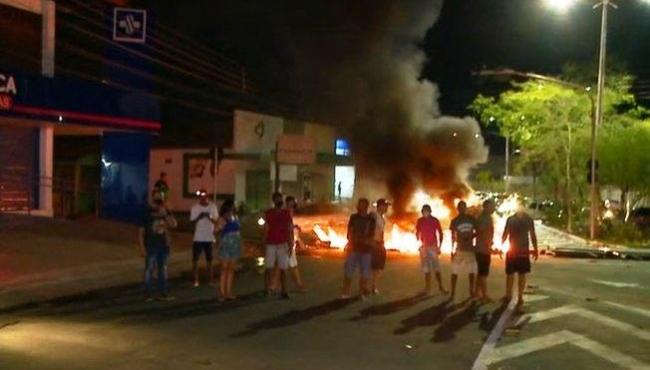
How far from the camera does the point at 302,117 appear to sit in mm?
46375

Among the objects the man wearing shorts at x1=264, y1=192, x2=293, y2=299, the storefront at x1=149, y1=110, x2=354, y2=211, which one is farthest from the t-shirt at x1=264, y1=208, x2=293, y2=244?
the storefront at x1=149, y1=110, x2=354, y2=211

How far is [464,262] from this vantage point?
15195 mm

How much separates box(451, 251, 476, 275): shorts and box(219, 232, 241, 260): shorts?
10.9 ft

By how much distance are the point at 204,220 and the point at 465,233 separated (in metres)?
4.26

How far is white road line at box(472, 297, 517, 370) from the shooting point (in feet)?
32.4

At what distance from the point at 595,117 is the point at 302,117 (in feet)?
57.2

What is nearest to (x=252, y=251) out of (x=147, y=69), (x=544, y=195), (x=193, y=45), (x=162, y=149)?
(x=147, y=69)

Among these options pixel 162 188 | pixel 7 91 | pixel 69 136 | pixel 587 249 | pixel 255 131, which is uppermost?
pixel 255 131

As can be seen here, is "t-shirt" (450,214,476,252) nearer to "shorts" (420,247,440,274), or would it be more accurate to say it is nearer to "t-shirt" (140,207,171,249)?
"shorts" (420,247,440,274)

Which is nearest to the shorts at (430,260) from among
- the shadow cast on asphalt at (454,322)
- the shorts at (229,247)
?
the shadow cast on asphalt at (454,322)

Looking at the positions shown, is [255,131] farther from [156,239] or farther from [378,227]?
[156,239]

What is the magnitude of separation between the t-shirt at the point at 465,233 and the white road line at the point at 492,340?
1.07 metres

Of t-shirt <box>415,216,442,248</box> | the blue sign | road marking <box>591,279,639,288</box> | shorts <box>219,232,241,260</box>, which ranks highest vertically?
the blue sign

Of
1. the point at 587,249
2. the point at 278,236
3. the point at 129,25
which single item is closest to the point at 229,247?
the point at 278,236
